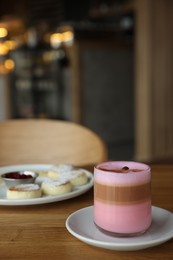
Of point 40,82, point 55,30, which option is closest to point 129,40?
point 55,30

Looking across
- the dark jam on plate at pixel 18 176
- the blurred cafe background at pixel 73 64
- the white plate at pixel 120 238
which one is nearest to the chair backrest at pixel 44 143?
the dark jam on plate at pixel 18 176

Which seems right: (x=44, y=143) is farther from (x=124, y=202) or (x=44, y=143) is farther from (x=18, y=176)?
(x=124, y=202)

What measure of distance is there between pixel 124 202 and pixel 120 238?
0.06 meters

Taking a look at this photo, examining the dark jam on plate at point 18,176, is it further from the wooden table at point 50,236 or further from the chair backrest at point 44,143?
the chair backrest at point 44,143

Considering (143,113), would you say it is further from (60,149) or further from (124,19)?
(60,149)

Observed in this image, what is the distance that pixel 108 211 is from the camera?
0.63 m

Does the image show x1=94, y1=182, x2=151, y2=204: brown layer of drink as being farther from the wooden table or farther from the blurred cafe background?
the blurred cafe background

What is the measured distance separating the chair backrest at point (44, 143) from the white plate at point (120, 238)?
2.59ft

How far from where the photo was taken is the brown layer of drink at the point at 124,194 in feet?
2.04

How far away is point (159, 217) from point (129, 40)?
7.37m

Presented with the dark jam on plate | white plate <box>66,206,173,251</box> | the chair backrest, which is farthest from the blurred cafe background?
white plate <box>66,206,173,251</box>

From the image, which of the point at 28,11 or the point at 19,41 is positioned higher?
the point at 28,11

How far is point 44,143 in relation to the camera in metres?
1.57

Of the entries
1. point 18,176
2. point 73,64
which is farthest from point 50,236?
point 73,64
